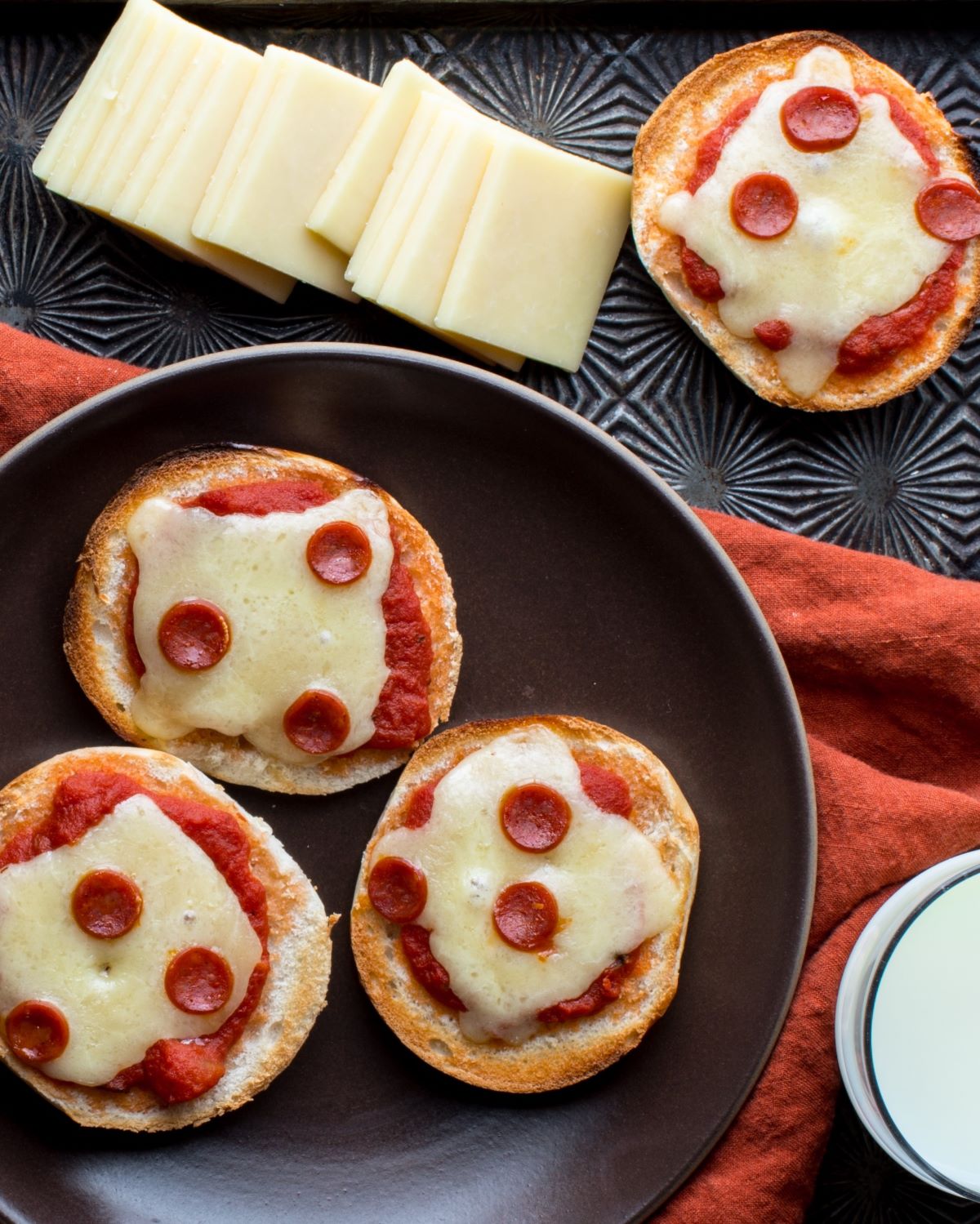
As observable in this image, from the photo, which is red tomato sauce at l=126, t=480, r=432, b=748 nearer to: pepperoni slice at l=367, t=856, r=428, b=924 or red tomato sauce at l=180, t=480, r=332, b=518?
red tomato sauce at l=180, t=480, r=332, b=518

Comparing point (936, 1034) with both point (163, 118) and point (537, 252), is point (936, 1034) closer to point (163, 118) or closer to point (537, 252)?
point (537, 252)

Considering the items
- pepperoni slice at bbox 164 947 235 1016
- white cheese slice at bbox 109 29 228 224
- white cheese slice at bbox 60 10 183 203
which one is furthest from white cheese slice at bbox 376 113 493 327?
pepperoni slice at bbox 164 947 235 1016

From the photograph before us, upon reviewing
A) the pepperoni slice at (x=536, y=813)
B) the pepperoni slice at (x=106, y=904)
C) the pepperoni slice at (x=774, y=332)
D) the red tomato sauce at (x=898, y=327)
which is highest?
Answer: the red tomato sauce at (x=898, y=327)

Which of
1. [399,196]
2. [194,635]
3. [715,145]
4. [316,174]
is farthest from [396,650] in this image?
[715,145]

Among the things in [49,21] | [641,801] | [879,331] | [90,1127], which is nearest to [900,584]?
[879,331]

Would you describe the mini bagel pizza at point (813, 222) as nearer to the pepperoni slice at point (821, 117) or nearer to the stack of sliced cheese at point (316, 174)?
the pepperoni slice at point (821, 117)

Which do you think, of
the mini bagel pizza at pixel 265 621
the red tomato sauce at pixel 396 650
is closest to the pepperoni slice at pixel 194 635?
the mini bagel pizza at pixel 265 621
